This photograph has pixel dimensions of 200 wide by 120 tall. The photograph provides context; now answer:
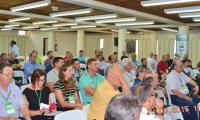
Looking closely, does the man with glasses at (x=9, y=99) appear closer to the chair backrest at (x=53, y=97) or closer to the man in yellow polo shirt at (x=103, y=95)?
the chair backrest at (x=53, y=97)

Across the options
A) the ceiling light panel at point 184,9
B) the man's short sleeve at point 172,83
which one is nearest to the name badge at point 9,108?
the man's short sleeve at point 172,83

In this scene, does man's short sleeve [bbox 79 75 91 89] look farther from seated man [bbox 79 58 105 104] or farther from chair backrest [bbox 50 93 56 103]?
chair backrest [bbox 50 93 56 103]

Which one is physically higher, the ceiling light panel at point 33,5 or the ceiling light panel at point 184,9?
the ceiling light panel at point 33,5

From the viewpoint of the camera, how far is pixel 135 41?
2192 cm

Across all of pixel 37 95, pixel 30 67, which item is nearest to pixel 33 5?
pixel 30 67

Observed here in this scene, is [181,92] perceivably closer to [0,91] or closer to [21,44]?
[0,91]

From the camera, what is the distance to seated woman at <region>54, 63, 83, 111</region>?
448 centimetres

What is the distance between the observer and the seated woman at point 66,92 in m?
4.48

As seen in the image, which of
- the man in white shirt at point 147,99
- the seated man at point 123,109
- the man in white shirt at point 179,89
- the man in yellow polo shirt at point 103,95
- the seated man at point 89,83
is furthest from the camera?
the man in white shirt at point 179,89

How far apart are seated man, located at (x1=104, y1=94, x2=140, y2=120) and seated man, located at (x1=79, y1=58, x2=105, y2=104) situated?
3019 millimetres

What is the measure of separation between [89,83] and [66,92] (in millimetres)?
485

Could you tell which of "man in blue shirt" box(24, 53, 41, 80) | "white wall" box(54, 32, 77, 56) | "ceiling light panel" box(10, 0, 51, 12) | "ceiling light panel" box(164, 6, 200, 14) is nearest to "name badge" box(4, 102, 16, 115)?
"man in blue shirt" box(24, 53, 41, 80)

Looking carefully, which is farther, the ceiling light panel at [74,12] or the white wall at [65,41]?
the white wall at [65,41]

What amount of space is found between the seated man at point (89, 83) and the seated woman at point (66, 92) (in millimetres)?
197
